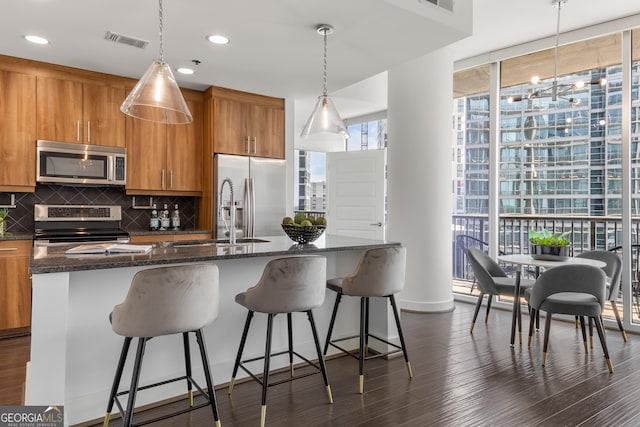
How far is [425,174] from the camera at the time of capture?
4734mm

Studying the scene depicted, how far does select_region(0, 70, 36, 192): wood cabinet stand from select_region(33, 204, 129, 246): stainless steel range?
1.16 feet

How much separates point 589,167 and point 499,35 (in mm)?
1730

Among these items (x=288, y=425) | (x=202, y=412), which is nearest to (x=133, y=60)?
(x=202, y=412)

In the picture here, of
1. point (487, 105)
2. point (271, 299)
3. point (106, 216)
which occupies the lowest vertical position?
point (271, 299)

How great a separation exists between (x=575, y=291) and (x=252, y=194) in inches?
133

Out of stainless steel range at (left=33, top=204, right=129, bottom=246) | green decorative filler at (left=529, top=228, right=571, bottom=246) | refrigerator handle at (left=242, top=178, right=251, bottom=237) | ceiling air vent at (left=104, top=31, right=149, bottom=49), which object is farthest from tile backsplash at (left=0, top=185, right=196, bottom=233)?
green decorative filler at (left=529, top=228, right=571, bottom=246)

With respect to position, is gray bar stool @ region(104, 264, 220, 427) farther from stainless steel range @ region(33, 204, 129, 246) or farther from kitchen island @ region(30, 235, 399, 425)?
stainless steel range @ region(33, 204, 129, 246)

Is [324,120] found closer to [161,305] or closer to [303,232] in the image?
[303,232]

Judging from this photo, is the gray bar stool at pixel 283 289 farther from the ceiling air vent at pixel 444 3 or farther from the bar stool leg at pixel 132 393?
the ceiling air vent at pixel 444 3

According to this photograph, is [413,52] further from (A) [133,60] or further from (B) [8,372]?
(B) [8,372]

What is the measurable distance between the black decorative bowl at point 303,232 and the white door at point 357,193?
289 cm

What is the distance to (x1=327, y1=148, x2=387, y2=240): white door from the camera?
580 cm

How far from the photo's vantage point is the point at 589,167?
4480 millimetres

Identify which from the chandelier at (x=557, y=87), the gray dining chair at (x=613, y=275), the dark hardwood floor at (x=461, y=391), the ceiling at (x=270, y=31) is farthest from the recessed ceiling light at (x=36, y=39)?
the gray dining chair at (x=613, y=275)
